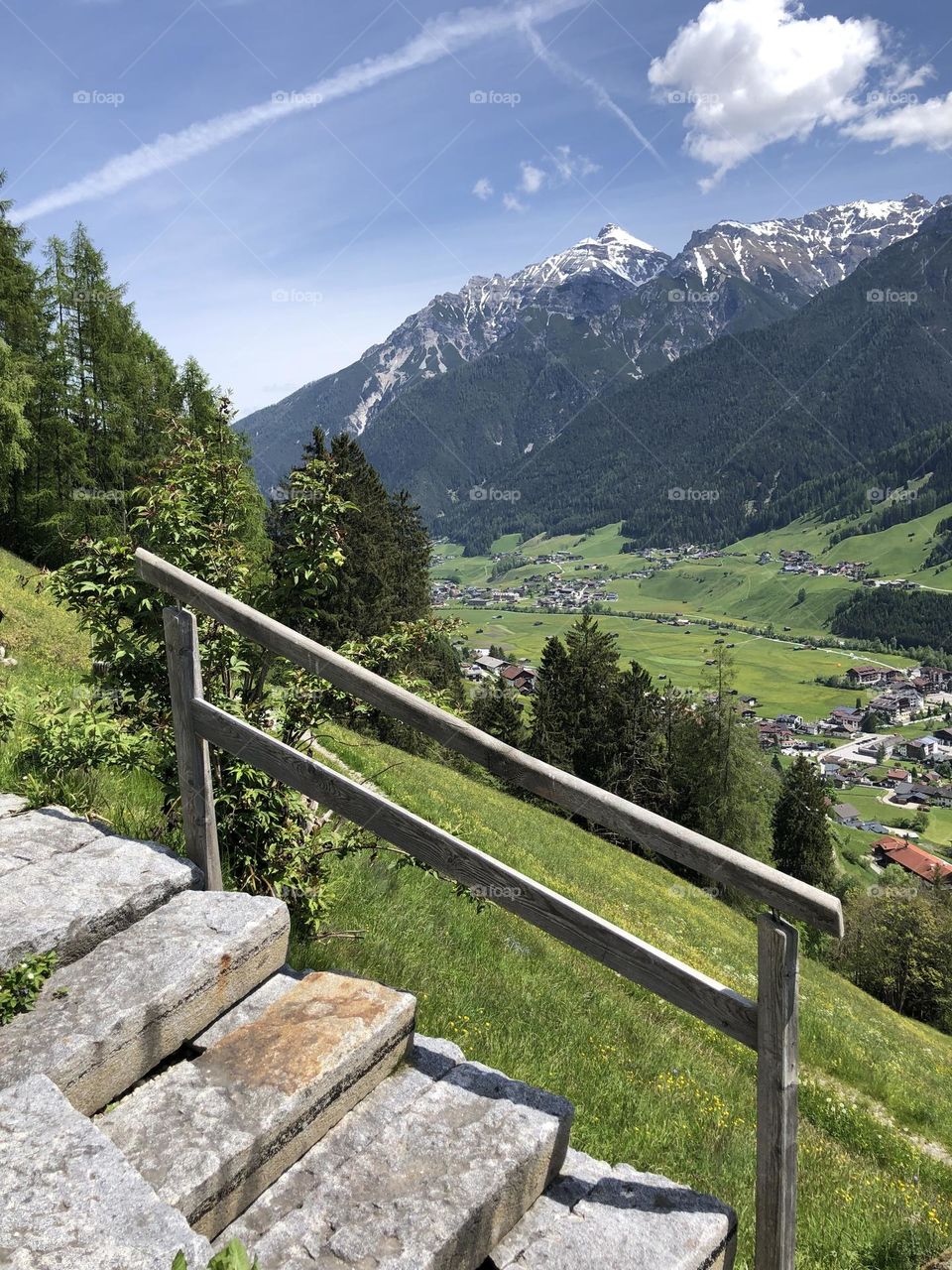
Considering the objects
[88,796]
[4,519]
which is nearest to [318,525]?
[88,796]

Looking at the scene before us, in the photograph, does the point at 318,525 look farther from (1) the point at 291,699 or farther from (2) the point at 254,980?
(2) the point at 254,980

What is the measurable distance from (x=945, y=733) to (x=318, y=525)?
225 m

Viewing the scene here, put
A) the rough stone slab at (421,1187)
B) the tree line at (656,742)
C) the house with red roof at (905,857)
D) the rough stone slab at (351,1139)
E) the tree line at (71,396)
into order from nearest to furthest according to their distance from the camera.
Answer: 1. the rough stone slab at (421,1187)
2. the rough stone slab at (351,1139)
3. the tree line at (71,396)
4. the tree line at (656,742)
5. the house with red roof at (905,857)

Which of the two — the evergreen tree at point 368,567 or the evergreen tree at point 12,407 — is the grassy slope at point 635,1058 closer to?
the evergreen tree at point 12,407

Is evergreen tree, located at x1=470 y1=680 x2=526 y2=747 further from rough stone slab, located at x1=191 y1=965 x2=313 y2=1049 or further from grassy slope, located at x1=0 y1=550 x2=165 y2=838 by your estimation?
rough stone slab, located at x1=191 y1=965 x2=313 y2=1049

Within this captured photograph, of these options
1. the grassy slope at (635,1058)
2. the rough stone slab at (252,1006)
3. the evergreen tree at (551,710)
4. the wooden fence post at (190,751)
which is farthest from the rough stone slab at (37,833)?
the evergreen tree at (551,710)

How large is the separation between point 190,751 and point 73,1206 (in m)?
3.11

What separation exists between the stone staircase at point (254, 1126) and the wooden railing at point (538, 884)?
0.57 meters

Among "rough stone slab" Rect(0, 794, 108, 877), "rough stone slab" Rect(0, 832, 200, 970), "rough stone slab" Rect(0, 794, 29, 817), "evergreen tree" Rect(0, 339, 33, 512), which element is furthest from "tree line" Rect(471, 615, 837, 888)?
"rough stone slab" Rect(0, 832, 200, 970)

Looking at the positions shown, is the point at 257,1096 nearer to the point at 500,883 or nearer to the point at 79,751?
the point at 500,883

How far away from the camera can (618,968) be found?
4375 millimetres

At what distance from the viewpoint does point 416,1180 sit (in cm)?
385

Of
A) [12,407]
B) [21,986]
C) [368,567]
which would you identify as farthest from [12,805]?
[368,567]

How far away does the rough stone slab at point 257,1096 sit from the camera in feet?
11.7
